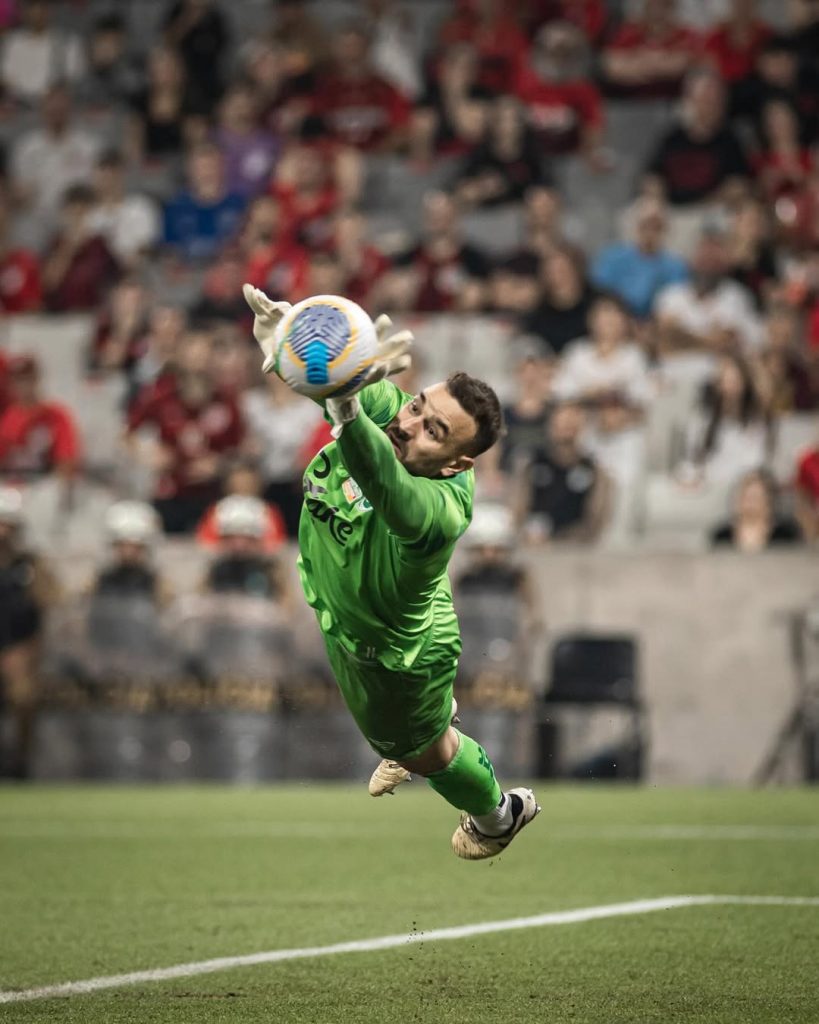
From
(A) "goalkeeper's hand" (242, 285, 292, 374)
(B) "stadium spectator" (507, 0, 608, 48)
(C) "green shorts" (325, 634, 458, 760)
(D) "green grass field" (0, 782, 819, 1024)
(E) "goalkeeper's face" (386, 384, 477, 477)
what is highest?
(B) "stadium spectator" (507, 0, 608, 48)

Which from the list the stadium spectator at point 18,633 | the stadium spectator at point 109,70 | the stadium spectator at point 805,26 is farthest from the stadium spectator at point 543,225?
the stadium spectator at point 109,70

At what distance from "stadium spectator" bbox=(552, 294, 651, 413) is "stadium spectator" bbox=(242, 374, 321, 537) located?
2098 mm

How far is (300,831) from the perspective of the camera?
9828 millimetres

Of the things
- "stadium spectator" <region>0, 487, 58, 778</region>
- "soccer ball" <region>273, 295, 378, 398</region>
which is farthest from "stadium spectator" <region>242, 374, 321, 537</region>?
"soccer ball" <region>273, 295, 378, 398</region>

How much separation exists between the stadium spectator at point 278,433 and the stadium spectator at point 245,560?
1.03 m

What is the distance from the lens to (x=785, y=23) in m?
17.2

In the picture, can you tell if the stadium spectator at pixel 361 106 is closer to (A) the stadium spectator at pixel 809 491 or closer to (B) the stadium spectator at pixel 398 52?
(B) the stadium spectator at pixel 398 52

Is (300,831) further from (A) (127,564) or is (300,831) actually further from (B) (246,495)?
(B) (246,495)

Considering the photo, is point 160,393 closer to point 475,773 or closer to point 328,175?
point 328,175

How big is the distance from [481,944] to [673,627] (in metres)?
7.84

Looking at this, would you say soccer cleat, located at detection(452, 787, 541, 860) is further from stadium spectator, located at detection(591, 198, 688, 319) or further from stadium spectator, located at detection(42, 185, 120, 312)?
stadium spectator, located at detection(42, 185, 120, 312)

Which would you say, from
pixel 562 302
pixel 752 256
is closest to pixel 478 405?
pixel 562 302

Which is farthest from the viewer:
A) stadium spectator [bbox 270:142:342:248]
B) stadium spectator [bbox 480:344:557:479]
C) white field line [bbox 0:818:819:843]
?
stadium spectator [bbox 270:142:342:248]

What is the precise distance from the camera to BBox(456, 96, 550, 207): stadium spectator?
16641 mm
